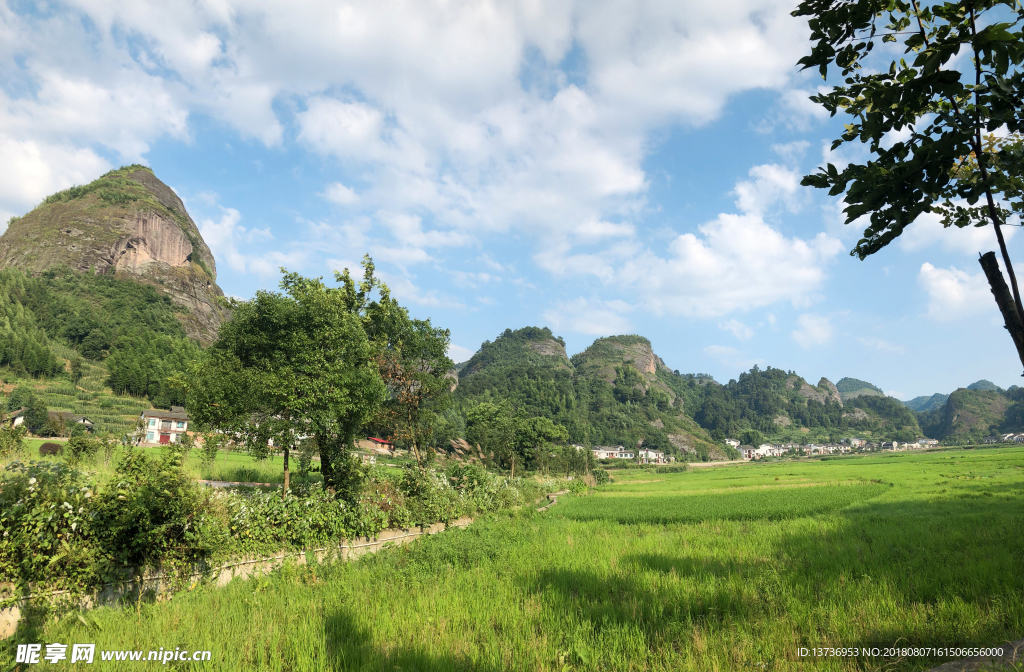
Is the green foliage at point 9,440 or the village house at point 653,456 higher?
the green foliage at point 9,440

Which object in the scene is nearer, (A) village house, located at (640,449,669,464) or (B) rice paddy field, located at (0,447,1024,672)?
(B) rice paddy field, located at (0,447,1024,672)

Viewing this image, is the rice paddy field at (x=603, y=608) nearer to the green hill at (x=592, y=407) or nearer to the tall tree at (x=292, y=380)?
the tall tree at (x=292, y=380)

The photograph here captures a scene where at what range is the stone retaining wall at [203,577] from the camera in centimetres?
691

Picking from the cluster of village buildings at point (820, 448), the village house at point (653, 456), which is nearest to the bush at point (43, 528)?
the village house at point (653, 456)

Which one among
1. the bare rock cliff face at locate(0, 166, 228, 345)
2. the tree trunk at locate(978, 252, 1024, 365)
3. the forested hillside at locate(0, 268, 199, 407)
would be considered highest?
the bare rock cliff face at locate(0, 166, 228, 345)

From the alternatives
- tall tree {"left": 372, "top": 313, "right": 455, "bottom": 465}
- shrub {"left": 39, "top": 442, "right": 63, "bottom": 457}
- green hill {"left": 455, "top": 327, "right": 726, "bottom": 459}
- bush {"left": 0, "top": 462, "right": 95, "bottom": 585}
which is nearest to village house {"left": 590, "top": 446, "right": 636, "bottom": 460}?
green hill {"left": 455, "top": 327, "right": 726, "bottom": 459}

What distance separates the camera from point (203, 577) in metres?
9.00

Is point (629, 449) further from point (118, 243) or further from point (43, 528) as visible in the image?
point (118, 243)

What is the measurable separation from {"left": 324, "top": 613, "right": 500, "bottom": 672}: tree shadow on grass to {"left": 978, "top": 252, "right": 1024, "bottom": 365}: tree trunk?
6112 millimetres

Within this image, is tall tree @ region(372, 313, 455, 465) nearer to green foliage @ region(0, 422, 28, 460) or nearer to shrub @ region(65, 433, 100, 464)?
shrub @ region(65, 433, 100, 464)

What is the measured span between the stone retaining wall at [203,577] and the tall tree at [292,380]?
2.57m

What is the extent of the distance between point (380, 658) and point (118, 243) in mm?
196004

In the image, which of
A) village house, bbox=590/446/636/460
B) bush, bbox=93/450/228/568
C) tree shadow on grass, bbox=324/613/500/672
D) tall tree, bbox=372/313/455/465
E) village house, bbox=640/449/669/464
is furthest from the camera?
village house, bbox=640/449/669/464

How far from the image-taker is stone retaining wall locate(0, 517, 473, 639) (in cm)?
691
